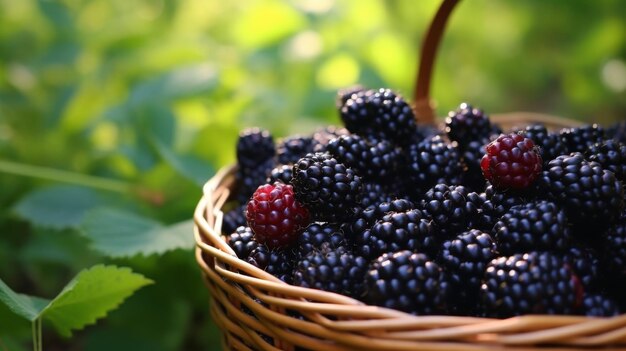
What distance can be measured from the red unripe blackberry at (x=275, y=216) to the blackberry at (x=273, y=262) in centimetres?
3

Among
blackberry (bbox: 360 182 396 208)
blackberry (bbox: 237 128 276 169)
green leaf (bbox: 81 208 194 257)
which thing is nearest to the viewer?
blackberry (bbox: 360 182 396 208)

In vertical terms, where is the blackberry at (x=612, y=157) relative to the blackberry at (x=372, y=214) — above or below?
above

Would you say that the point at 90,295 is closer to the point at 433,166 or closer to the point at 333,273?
the point at 333,273

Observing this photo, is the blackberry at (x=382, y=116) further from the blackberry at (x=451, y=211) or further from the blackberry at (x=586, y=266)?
the blackberry at (x=586, y=266)

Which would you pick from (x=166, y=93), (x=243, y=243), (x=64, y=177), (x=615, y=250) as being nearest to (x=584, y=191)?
(x=615, y=250)

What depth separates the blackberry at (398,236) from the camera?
A: 96 centimetres

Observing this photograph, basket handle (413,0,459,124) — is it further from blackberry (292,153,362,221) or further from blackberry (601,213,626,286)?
blackberry (601,213,626,286)

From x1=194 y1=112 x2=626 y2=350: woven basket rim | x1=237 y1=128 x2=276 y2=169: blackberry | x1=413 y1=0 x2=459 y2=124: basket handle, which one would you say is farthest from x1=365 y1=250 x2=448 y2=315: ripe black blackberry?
x1=413 y1=0 x2=459 y2=124: basket handle

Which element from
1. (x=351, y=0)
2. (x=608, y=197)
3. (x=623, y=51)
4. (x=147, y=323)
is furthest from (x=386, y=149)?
(x=623, y=51)

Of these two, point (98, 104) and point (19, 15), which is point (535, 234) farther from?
point (19, 15)

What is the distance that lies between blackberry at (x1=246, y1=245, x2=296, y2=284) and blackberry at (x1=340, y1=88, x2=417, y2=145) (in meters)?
0.36

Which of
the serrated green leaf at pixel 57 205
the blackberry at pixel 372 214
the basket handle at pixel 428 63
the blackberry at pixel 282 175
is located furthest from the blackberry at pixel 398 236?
the serrated green leaf at pixel 57 205

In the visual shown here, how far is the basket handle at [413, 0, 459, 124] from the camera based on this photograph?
4.93 feet

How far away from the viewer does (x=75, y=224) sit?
1.64m
